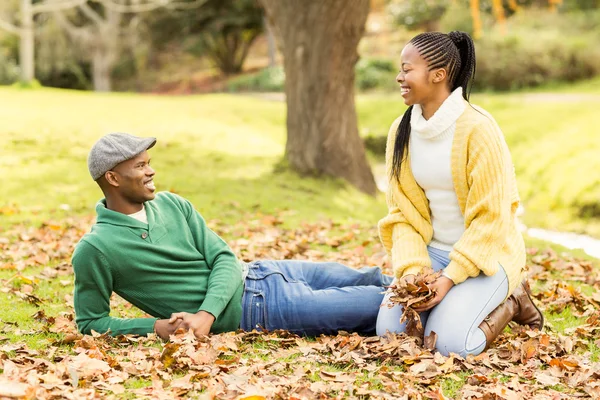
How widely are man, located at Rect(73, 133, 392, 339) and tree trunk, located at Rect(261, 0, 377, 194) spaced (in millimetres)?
6807

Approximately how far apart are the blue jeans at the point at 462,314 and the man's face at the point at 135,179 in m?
1.54

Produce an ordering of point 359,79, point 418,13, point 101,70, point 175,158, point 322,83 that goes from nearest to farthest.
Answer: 1. point 322,83
2. point 175,158
3. point 359,79
4. point 418,13
5. point 101,70

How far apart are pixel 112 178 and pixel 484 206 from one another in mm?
2094

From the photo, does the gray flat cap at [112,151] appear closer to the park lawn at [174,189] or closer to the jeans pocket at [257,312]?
the park lawn at [174,189]

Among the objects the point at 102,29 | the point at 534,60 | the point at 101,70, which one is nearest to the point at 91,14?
the point at 102,29

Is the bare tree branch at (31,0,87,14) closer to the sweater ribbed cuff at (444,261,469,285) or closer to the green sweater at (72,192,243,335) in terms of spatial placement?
the green sweater at (72,192,243,335)

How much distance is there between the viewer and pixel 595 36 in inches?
928

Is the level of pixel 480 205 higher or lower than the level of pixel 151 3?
lower

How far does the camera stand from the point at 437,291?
4301 mm

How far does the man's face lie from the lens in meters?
4.21

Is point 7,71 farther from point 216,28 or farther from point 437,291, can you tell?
point 437,291

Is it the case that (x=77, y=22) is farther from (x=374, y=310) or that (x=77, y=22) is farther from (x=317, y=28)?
(x=374, y=310)

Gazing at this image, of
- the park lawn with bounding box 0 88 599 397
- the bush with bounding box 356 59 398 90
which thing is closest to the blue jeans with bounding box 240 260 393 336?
the park lawn with bounding box 0 88 599 397

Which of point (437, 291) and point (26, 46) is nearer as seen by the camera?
point (437, 291)
